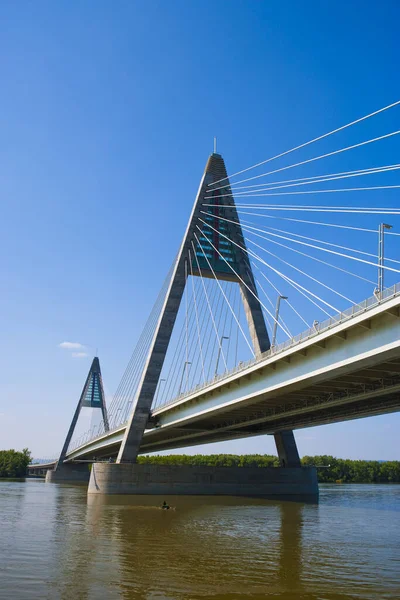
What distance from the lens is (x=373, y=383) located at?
87.8 ft

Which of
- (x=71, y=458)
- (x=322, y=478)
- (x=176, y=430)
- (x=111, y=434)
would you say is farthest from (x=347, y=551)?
(x=322, y=478)

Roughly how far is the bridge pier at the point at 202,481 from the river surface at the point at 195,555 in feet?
29.4

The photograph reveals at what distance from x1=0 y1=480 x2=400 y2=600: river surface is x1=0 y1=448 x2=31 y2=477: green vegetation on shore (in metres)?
96.7

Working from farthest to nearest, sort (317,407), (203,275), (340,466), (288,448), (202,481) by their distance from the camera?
1. (340,466)
2. (288,448)
3. (203,275)
4. (202,481)
5. (317,407)

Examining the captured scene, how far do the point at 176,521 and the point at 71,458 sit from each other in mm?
83758

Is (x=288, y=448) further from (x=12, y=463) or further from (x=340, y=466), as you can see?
Result: (x=12, y=463)

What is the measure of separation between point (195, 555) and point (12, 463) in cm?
11577

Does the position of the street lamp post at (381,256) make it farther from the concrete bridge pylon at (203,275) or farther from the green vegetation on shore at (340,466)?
the green vegetation on shore at (340,466)

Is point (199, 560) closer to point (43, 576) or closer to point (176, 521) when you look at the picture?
point (43, 576)

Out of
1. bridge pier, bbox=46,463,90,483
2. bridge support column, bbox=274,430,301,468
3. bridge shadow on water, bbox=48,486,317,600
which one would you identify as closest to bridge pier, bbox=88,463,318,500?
bridge support column, bbox=274,430,301,468

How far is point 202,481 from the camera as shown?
4559 cm

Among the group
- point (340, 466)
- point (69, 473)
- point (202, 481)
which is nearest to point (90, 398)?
point (69, 473)

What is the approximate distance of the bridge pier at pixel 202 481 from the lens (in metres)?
42.2

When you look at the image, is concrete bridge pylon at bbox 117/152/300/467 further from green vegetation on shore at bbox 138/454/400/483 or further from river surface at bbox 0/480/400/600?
green vegetation on shore at bbox 138/454/400/483
